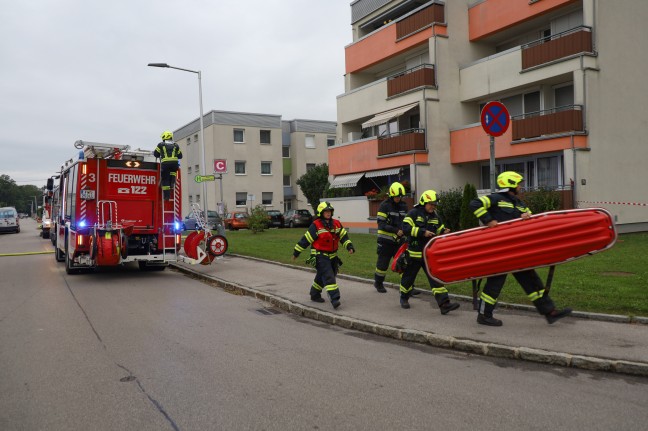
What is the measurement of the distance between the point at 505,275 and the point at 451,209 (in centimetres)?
1209

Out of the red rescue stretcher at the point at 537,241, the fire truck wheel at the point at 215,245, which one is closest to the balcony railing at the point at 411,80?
the fire truck wheel at the point at 215,245

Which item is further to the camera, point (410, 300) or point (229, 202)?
point (229, 202)

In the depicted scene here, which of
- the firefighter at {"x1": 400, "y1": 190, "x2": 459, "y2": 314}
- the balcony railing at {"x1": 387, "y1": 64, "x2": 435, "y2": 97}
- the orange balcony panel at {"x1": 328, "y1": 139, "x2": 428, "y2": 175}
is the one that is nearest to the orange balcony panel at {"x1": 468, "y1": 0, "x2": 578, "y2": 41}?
the balcony railing at {"x1": 387, "y1": 64, "x2": 435, "y2": 97}

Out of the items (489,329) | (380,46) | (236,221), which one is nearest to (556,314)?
(489,329)

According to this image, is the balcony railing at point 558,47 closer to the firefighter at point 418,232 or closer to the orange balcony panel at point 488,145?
the orange balcony panel at point 488,145

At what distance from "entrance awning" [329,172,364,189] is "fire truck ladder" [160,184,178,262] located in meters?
13.5

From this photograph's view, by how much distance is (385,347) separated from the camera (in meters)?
5.98

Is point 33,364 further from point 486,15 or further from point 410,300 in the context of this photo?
point 486,15

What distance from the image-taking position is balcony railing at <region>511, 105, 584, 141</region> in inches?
665

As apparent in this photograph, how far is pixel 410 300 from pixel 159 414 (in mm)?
5029

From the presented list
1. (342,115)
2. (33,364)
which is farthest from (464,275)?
(342,115)

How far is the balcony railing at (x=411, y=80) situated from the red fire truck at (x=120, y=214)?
41.6 feet

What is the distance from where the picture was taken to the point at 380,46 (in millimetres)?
24812

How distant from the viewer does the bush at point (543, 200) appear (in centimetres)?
1627
